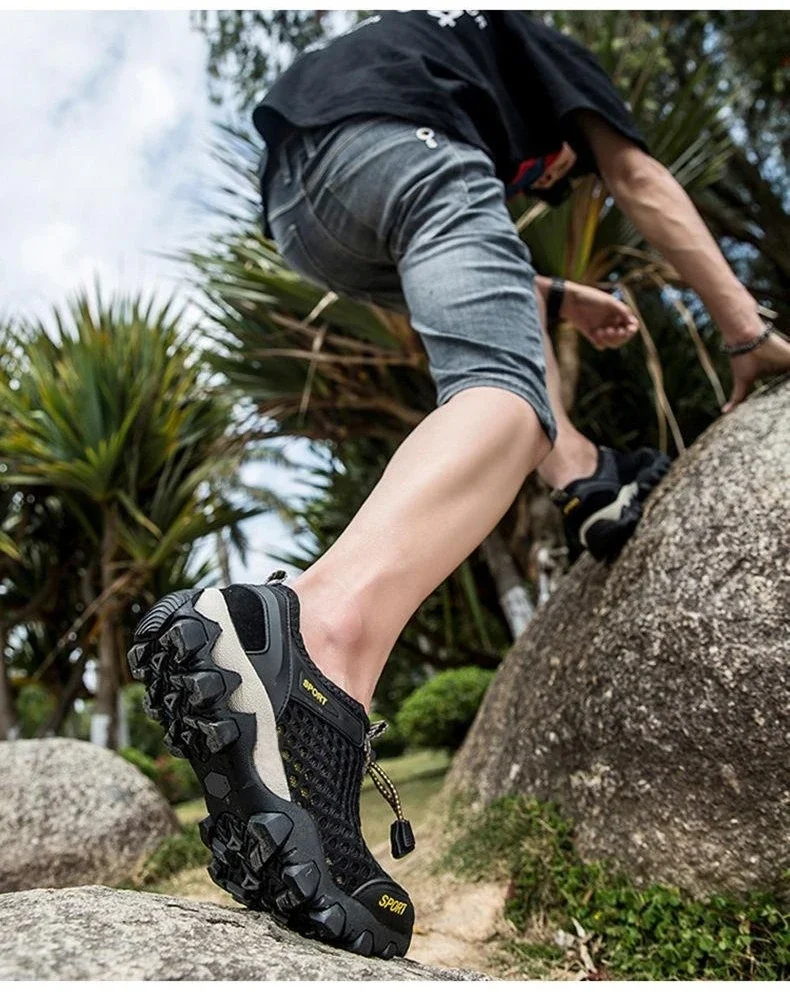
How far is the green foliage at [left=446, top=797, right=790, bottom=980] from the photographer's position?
166 centimetres

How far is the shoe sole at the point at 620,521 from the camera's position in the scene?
84.3 inches

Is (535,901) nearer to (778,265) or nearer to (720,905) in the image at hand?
(720,905)

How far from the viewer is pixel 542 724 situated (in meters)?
2.29

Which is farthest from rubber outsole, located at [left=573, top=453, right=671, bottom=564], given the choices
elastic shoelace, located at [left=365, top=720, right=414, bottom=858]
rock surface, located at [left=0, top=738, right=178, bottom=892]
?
rock surface, located at [left=0, top=738, right=178, bottom=892]

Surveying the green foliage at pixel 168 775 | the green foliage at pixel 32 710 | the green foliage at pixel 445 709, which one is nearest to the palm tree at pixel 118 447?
the green foliage at pixel 168 775

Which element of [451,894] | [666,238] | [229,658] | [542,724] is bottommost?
[451,894]

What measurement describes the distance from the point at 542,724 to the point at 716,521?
682 millimetres

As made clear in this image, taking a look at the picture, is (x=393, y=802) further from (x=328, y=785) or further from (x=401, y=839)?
(x=328, y=785)

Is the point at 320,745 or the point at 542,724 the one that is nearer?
the point at 320,745

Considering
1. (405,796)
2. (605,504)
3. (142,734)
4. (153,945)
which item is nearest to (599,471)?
(605,504)

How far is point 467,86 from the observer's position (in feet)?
5.55

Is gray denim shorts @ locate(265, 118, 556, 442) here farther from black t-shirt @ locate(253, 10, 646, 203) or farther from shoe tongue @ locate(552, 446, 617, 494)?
shoe tongue @ locate(552, 446, 617, 494)

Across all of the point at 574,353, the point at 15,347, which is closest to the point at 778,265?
the point at 574,353

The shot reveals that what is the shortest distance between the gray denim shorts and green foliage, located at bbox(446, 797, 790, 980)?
0.99 metres
